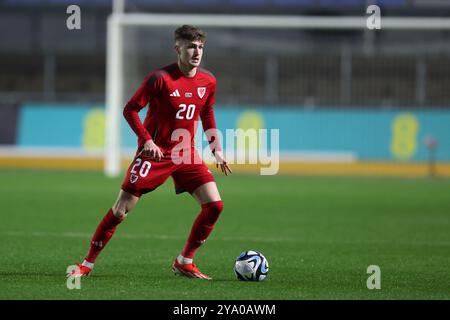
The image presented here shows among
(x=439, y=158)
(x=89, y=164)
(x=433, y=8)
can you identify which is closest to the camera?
(x=439, y=158)

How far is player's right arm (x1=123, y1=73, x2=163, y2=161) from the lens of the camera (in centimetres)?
792

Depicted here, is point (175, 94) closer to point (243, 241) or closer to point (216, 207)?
point (216, 207)

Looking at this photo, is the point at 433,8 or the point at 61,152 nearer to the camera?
the point at 61,152

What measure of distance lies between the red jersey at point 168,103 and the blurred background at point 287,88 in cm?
1632

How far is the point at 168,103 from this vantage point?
324 inches

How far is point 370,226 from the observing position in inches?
543

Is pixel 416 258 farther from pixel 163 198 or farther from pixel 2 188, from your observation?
pixel 2 188

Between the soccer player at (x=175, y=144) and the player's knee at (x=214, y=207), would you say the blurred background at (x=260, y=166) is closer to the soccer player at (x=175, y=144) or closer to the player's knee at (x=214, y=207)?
the soccer player at (x=175, y=144)

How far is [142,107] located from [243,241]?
159 inches

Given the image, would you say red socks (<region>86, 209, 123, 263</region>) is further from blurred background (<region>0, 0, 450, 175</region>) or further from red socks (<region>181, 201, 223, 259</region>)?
blurred background (<region>0, 0, 450, 175</region>)

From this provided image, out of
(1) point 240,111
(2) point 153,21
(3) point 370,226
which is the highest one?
(2) point 153,21

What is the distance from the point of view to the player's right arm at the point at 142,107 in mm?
7918

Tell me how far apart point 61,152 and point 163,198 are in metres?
10.1

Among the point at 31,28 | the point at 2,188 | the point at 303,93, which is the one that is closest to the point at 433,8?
the point at 303,93
